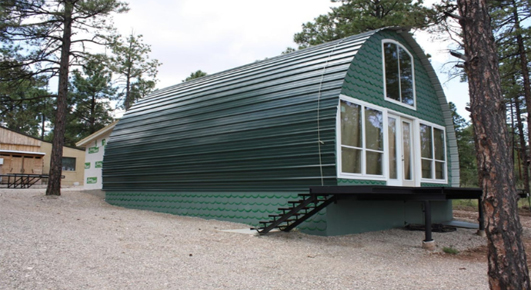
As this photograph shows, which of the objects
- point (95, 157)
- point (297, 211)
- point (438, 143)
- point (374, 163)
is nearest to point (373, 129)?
point (374, 163)

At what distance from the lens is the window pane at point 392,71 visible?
9172 mm

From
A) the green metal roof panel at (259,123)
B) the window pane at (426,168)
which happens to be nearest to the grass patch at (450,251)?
the green metal roof panel at (259,123)

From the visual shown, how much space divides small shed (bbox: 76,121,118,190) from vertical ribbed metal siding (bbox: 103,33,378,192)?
4.21 metres

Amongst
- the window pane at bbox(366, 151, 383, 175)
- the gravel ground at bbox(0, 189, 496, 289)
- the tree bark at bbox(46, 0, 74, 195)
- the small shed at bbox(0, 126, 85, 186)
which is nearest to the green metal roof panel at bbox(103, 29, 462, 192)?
the window pane at bbox(366, 151, 383, 175)

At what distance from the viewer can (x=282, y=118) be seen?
787 cm

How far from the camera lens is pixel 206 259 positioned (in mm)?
4945

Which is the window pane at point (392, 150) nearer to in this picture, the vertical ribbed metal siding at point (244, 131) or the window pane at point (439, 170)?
the vertical ribbed metal siding at point (244, 131)

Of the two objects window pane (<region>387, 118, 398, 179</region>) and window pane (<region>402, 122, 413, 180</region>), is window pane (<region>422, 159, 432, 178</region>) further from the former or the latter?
window pane (<region>387, 118, 398, 179</region>)

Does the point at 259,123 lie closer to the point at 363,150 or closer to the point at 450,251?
the point at 363,150

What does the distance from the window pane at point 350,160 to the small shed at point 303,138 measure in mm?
31

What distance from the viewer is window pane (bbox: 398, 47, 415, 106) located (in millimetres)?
9695

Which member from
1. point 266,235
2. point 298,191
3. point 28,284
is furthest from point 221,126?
point 28,284

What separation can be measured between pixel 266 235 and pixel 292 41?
2098 cm

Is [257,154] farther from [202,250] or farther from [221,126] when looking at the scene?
[202,250]
